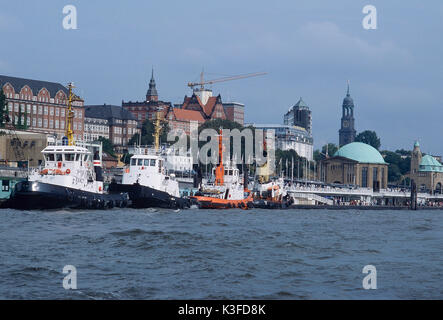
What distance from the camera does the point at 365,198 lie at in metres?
196

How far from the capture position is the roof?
185625mm

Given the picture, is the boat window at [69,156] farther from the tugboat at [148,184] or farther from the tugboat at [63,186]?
the tugboat at [148,184]

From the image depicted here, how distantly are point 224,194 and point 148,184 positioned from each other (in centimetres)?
2062

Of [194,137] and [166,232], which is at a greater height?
[194,137]

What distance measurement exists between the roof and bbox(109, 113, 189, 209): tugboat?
4352 inches

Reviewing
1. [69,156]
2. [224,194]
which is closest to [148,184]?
[69,156]

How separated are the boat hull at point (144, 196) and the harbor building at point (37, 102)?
108 m

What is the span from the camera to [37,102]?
191 m

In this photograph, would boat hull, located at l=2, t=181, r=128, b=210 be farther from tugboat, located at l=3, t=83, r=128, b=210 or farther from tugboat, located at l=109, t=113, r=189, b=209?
tugboat, located at l=109, t=113, r=189, b=209

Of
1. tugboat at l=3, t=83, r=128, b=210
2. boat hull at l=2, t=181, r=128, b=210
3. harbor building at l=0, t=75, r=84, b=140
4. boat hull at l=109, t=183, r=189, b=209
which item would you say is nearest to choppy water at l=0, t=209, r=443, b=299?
boat hull at l=2, t=181, r=128, b=210

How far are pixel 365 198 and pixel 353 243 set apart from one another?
155555 millimetres
